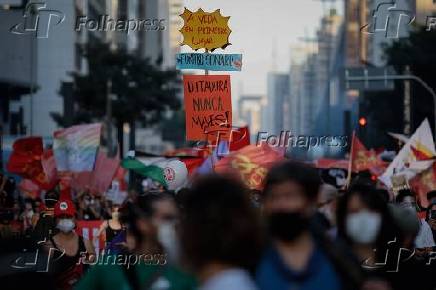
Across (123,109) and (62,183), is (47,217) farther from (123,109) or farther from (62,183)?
(123,109)

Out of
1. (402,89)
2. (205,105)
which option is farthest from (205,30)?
(402,89)

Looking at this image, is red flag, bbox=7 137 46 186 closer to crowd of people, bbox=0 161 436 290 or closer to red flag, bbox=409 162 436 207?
red flag, bbox=409 162 436 207

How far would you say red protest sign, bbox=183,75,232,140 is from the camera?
50.4 feet

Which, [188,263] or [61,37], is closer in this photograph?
[188,263]

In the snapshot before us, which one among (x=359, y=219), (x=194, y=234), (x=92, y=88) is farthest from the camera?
(x=92, y=88)

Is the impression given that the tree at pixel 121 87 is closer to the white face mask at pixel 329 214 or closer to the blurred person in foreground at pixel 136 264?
the white face mask at pixel 329 214

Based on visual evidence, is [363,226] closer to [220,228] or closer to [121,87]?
[220,228]

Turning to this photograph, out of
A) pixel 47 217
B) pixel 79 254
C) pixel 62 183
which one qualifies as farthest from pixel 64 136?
pixel 79 254

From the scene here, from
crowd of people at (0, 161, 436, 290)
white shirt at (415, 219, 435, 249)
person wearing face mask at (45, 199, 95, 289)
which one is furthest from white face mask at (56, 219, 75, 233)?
white shirt at (415, 219, 435, 249)

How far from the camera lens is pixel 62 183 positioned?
74.4 feet

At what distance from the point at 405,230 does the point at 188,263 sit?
266 cm

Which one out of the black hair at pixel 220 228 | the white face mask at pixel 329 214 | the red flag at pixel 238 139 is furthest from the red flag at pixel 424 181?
the black hair at pixel 220 228

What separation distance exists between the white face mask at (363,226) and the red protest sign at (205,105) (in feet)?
31.3

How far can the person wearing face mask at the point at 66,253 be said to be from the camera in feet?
30.6
